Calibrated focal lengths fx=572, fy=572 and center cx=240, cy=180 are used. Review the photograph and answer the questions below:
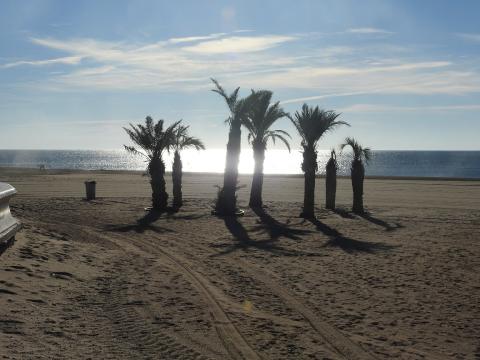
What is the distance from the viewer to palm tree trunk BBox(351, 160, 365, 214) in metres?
23.7

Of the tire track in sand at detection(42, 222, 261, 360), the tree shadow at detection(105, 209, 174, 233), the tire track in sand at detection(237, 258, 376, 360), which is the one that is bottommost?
the tire track in sand at detection(237, 258, 376, 360)

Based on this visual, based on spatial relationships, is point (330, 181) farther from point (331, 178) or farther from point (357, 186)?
point (357, 186)

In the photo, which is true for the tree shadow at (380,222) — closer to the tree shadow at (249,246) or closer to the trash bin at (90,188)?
the tree shadow at (249,246)

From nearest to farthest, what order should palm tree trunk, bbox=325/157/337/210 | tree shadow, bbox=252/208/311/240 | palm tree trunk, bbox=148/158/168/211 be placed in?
tree shadow, bbox=252/208/311/240 < palm tree trunk, bbox=148/158/168/211 < palm tree trunk, bbox=325/157/337/210

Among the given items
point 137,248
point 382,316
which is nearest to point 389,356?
point 382,316

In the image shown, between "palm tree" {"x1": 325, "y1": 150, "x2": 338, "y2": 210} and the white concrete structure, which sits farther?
"palm tree" {"x1": 325, "y1": 150, "x2": 338, "y2": 210}

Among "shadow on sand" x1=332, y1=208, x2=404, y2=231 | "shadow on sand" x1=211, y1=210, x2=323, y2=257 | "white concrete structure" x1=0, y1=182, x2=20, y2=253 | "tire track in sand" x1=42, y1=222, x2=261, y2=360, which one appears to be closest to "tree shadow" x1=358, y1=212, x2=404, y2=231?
"shadow on sand" x1=332, y1=208, x2=404, y2=231

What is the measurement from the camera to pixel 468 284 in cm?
1061

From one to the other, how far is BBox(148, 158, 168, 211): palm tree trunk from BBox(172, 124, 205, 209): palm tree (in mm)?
644

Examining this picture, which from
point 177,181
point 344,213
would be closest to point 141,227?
point 177,181

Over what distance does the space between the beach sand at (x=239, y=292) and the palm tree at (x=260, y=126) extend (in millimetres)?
6843

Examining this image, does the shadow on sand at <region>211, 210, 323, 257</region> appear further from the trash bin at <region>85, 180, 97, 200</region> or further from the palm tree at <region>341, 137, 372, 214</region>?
the trash bin at <region>85, 180, 97, 200</region>

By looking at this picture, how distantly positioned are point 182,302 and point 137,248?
5.29 meters

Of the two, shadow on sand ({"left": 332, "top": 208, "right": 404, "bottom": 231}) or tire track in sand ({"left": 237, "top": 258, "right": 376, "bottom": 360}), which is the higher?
shadow on sand ({"left": 332, "top": 208, "right": 404, "bottom": 231})
